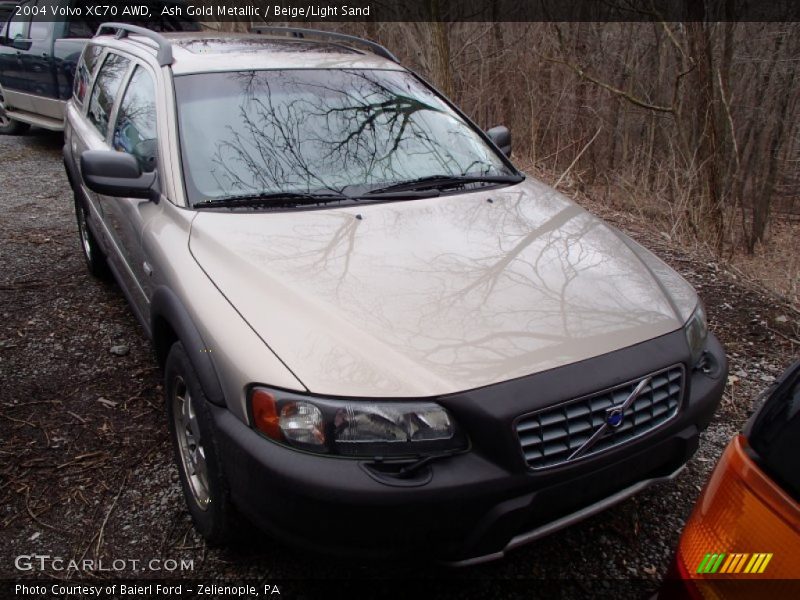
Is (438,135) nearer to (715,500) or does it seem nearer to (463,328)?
(463,328)

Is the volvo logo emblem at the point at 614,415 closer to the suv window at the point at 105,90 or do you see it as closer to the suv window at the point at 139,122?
the suv window at the point at 139,122

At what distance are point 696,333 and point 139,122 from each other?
9.09ft

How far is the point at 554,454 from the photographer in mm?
1808

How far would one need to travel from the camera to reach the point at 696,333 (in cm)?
228

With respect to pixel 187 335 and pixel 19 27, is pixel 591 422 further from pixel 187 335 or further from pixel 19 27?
pixel 19 27

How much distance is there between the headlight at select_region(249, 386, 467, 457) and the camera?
1.73 m

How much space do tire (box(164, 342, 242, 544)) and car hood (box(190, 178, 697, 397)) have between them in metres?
0.34

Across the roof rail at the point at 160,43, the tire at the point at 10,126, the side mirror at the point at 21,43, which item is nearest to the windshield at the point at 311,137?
the roof rail at the point at 160,43

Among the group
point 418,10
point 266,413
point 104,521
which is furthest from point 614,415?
point 418,10

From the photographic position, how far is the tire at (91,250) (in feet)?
14.4

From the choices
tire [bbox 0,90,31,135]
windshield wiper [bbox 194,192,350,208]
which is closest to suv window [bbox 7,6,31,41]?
tire [bbox 0,90,31,135]

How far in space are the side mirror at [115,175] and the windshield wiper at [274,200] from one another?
1.19 ft

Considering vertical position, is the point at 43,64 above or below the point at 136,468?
above

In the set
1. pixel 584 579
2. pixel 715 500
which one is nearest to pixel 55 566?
pixel 584 579
